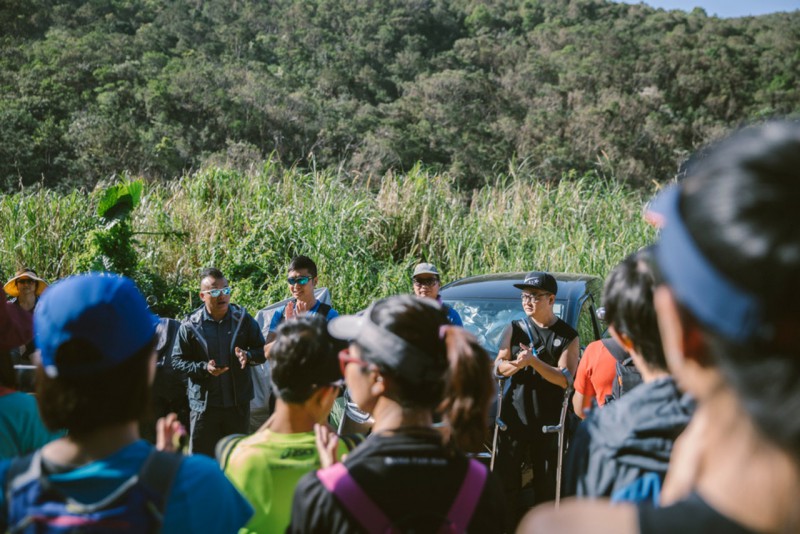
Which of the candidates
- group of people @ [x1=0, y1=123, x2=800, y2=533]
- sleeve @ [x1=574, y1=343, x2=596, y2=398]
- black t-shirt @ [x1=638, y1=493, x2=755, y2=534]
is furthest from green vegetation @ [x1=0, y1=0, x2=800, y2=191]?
black t-shirt @ [x1=638, y1=493, x2=755, y2=534]

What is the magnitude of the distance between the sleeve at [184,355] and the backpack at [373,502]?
3.66 meters

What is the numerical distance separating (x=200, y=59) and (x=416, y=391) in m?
44.2

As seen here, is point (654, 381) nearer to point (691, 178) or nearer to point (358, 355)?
point (358, 355)

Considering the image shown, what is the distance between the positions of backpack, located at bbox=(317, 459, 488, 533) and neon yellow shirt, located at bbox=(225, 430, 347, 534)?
1.61ft

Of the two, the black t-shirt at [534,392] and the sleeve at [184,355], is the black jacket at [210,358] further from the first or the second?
the black t-shirt at [534,392]

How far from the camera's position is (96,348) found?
163 cm

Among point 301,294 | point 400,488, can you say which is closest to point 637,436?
point 400,488

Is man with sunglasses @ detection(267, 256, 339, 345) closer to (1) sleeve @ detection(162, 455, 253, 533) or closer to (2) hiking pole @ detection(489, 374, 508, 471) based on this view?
(2) hiking pole @ detection(489, 374, 508, 471)

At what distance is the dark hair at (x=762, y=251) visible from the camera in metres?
0.76

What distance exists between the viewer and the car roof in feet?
Result: 20.7

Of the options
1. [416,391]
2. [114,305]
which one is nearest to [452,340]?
[416,391]

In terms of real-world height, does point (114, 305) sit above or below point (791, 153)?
below

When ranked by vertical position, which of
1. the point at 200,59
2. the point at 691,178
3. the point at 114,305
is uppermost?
the point at 691,178

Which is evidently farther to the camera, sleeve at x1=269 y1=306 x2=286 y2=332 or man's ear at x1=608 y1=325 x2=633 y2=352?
sleeve at x1=269 y1=306 x2=286 y2=332
